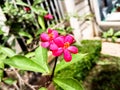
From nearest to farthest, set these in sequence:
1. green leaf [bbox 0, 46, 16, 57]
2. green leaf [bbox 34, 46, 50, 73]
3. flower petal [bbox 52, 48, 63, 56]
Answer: flower petal [bbox 52, 48, 63, 56] < green leaf [bbox 34, 46, 50, 73] < green leaf [bbox 0, 46, 16, 57]

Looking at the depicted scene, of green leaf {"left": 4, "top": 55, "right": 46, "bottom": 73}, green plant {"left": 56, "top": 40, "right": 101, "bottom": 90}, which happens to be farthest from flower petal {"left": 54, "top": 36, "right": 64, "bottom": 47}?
green plant {"left": 56, "top": 40, "right": 101, "bottom": 90}

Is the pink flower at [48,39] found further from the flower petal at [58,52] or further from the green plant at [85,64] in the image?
the green plant at [85,64]

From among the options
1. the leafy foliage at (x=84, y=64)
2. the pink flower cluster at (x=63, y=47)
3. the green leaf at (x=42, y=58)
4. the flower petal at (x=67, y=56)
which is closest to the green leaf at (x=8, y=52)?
the green leaf at (x=42, y=58)

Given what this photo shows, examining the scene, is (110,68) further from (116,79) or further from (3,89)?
(3,89)

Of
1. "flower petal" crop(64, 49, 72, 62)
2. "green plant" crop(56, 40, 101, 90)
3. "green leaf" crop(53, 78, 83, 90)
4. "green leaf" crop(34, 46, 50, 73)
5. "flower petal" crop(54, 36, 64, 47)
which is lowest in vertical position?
"green plant" crop(56, 40, 101, 90)

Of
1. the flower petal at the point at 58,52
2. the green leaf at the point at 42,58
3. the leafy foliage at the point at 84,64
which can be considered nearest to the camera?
the flower petal at the point at 58,52

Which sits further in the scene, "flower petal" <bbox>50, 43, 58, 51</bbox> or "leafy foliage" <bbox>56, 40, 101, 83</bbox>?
"leafy foliage" <bbox>56, 40, 101, 83</bbox>

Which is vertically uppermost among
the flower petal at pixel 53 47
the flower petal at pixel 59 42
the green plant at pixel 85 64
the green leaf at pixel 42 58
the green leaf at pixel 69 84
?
the flower petal at pixel 59 42

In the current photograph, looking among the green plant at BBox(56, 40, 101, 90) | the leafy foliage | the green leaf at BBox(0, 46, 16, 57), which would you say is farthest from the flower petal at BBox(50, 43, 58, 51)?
the green plant at BBox(56, 40, 101, 90)

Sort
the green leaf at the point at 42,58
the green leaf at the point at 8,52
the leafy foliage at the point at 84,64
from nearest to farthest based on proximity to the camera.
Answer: the green leaf at the point at 42,58, the green leaf at the point at 8,52, the leafy foliage at the point at 84,64

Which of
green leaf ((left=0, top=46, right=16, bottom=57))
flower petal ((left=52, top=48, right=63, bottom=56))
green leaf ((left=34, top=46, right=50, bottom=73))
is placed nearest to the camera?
flower petal ((left=52, top=48, right=63, bottom=56))

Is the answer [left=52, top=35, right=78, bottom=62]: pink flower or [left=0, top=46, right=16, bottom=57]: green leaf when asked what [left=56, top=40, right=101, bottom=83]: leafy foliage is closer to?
[left=0, top=46, right=16, bottom=57]: green leaf

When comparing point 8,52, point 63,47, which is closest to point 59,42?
point 63,47

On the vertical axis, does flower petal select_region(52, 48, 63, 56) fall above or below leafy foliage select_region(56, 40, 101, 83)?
above
